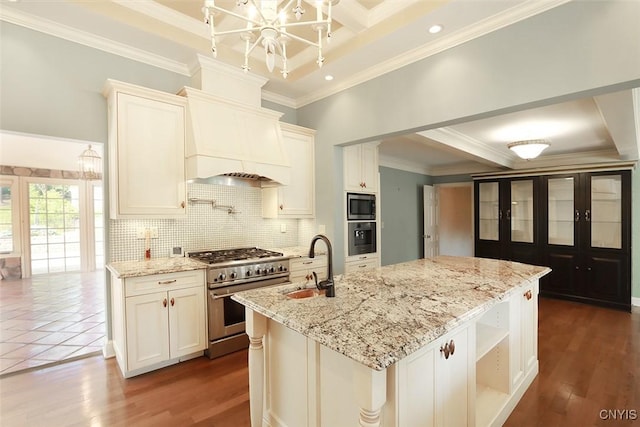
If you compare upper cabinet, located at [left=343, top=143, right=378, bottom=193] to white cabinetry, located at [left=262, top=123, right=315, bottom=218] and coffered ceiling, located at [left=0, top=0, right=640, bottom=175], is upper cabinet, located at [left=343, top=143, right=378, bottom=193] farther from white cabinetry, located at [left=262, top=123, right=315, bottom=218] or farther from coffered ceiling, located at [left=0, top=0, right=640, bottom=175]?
coffered ceiling, located at [left=0, top=0, right=640, bottom=175]

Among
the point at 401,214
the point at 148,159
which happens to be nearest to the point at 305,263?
the point at 148,159

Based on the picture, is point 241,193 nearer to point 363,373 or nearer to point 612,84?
point 363,373

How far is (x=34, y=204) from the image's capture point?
6.41 metres

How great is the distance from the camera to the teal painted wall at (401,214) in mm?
5988

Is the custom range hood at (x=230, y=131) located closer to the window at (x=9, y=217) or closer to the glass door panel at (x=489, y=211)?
the glass door panel at (x=489, y=211)

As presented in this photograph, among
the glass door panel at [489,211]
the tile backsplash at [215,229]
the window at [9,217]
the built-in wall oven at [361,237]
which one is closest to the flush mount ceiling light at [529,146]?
the glass door panel at [489,211]

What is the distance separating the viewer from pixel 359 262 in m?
3.90

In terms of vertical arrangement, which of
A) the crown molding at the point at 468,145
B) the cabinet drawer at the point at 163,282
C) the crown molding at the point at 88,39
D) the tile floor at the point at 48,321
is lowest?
the tile floor at the point at 48,321

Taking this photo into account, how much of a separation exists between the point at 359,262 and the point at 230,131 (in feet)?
7.33

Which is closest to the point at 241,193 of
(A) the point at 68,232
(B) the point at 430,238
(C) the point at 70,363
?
(C) the point at 70,363

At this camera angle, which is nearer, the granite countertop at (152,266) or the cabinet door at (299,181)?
the granite countertop at (152,266)

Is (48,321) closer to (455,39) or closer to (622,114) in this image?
(455,39)

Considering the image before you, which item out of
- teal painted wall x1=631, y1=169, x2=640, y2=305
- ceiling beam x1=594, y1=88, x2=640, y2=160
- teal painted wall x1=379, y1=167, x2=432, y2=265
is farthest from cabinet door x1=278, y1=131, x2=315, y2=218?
teal painted wall x1=631, y1=169, x2=640, y2=305

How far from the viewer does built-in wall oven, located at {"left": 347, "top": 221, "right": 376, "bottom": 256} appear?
12.5 ft
